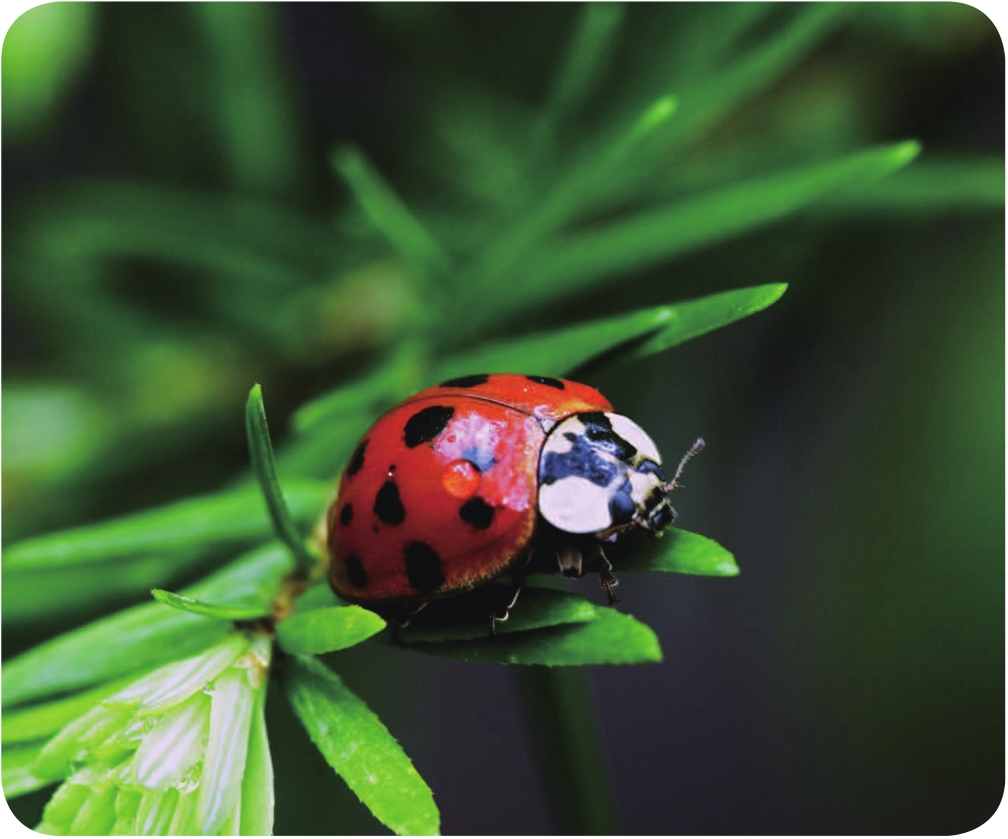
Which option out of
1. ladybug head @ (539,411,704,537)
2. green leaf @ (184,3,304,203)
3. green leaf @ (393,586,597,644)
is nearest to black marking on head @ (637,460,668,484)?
ladybug head @ (539,411,704,537)

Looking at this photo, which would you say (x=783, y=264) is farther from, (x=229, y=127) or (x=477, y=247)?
(x=229, y=127)

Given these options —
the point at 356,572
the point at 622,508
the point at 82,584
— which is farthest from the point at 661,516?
the point at 82,584

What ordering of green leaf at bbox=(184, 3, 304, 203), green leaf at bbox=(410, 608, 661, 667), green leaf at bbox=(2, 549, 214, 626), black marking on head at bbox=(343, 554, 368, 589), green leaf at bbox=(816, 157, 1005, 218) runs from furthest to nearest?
green leaf at bbox=(184, 3, 304, 203) < green leaf at bbox=(816, 157, 1005, 218) < green leaf at bbox=(2, 549, 214, 626) < black marking on head at bbox=(343, 554, 368, 589) < green leaf at bbox=(410, 608, 661, 667)

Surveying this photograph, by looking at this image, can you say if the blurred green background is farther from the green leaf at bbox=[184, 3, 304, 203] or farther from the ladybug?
the ladybug

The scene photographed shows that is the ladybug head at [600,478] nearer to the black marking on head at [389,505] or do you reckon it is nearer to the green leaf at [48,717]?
the black marking on head at [389,505]

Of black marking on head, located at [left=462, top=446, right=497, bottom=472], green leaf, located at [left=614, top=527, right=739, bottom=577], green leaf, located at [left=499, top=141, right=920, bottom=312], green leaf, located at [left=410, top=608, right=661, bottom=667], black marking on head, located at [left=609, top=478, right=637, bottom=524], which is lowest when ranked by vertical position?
green leaf, located at [left=410, top=608, right=661, bottom=667]

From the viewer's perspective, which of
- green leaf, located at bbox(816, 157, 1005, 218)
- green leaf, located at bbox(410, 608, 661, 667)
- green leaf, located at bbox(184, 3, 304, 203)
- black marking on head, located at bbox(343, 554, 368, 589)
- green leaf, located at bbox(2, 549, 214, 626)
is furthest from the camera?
green leaf, located at bbox(184, 3, 304, 203)

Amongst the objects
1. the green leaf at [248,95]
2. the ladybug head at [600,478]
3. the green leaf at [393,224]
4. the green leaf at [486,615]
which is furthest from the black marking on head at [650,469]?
the green leaf at [248,95]
